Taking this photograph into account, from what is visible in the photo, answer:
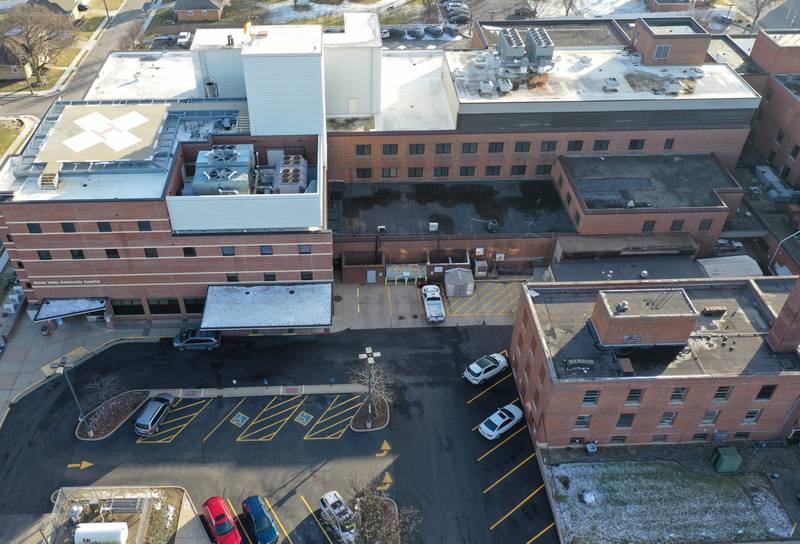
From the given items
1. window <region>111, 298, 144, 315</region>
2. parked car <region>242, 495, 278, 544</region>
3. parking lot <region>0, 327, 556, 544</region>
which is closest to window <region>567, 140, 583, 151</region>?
parking lot <region>0, 327, 556, 544</region>

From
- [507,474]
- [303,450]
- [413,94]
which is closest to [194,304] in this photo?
[303,450]

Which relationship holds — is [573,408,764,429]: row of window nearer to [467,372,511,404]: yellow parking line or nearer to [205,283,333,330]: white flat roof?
[467,372,511,404]: yellow parking line

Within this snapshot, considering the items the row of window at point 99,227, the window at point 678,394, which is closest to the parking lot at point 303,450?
the row of window at point 99,227

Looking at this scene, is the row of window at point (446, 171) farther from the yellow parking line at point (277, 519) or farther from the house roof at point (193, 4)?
the house roof at point (193, 4)

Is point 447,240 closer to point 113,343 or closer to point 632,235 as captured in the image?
point 632,235

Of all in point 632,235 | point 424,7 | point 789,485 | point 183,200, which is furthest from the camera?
point 424,7

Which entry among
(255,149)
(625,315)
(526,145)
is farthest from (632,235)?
(255,149)

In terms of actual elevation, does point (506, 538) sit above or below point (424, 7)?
below
